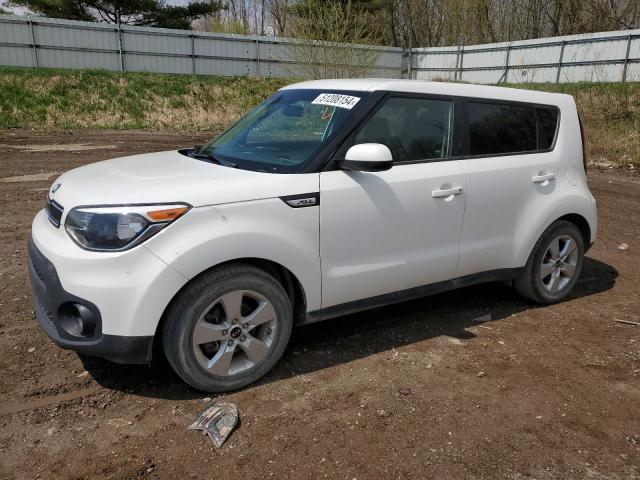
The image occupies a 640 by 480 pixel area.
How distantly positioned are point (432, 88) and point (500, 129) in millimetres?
728

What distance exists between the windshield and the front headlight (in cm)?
77

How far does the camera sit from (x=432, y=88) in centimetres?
395

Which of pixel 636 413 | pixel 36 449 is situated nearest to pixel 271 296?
pixel 36 449

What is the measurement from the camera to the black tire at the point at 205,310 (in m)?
2.98

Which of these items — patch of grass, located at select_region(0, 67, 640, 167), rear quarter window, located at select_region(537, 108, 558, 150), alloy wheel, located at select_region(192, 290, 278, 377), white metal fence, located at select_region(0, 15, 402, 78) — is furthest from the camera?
white metal fence, located at select_region(0, 15, 402, 78)

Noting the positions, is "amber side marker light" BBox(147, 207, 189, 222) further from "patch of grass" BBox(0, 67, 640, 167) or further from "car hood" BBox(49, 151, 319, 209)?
"patch of grass" BBox(0, 67, 640, 167)

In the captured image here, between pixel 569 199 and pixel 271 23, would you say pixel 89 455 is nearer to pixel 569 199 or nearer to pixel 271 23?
pixel 569 199

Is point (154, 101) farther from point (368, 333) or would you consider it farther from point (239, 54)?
point (368, 333)

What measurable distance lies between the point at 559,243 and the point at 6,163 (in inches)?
420

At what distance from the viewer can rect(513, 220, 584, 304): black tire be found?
461 centimetres

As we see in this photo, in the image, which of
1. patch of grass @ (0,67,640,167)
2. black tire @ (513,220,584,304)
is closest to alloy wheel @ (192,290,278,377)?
black tire @ (513,220,584,304)

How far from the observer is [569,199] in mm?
4629

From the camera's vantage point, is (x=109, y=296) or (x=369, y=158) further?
(x=369, y=158)

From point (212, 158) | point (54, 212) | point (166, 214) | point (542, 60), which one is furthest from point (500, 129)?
point (542, 60)
